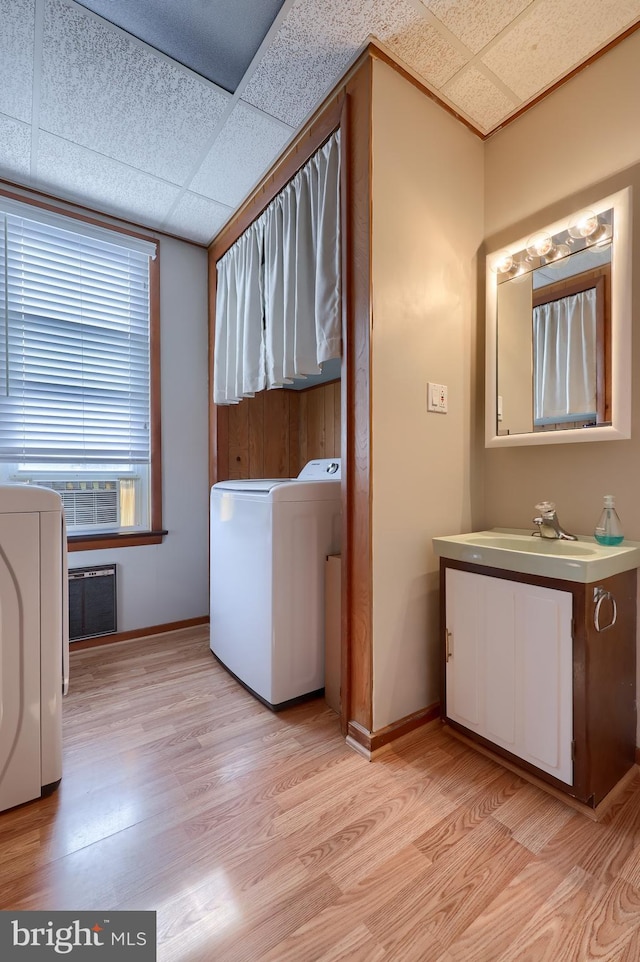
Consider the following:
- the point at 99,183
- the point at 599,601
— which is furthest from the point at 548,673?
the point at 99,183

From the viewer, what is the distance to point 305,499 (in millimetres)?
1793

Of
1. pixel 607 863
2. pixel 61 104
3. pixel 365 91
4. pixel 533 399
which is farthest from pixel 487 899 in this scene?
pixel 61 104

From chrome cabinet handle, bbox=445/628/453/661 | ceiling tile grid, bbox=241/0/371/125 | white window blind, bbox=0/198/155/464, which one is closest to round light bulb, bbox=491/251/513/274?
ceiling tile grid, bbox=241/0/371/125

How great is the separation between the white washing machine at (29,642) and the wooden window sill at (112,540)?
44.3 inches

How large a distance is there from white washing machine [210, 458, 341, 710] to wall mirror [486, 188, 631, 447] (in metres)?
0.82

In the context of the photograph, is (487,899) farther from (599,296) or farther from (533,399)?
(599,296)

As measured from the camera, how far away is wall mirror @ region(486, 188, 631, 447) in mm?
1411

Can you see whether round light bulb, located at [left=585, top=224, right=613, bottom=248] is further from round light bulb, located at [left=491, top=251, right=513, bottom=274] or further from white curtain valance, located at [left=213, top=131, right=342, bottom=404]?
white curtain valance, located at [left=213, top=131, right=342, bottom=404]

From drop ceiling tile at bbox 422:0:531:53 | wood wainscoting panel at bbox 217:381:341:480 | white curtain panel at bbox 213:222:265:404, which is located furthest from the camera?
wood wainscoting panel at bbox 217:381:341:480

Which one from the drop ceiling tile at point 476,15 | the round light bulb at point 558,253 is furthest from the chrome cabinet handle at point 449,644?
the drop ceiling tile at point 476,15

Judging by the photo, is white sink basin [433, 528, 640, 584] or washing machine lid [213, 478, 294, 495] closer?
white sink basin [433, 528, 640, 584]

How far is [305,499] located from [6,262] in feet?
6.54

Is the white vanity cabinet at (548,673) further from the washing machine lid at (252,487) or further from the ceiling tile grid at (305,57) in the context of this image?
the ceiling tile grid at (305,57)

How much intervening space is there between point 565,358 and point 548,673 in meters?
1.11
